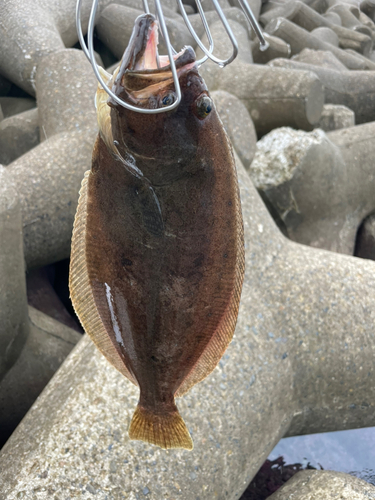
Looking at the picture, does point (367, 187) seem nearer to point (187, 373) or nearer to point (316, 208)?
point (316, 208)

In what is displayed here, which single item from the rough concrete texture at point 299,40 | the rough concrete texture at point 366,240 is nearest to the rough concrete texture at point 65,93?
the rough concrete texture at point 366,240

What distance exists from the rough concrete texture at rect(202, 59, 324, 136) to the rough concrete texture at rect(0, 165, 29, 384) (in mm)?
1530

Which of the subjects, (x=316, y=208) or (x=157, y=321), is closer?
(x=157, y=321)

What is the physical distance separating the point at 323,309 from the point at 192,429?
1.75ft

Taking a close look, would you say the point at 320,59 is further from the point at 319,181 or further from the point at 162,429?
the point at 162,429

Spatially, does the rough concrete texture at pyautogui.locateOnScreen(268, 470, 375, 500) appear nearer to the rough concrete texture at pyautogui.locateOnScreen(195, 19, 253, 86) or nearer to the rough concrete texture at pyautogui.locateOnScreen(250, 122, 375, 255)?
the rough concrete texture at pyautogui.locateOnScreen(250, 122, 375, 255)

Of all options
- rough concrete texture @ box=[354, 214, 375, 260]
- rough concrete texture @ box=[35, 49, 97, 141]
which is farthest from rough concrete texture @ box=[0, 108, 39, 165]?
rough concrete texture @ box=[354, 214, 375, 260]

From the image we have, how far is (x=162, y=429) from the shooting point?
0.78m

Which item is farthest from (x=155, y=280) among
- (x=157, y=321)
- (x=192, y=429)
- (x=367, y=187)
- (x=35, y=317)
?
(x=367, y=187)

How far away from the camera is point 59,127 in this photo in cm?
193

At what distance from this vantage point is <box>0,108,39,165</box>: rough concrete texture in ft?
7.30

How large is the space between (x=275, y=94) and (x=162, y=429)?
2.05 meters

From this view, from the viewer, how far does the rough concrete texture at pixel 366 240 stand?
7.95ft

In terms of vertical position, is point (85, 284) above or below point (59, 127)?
above
